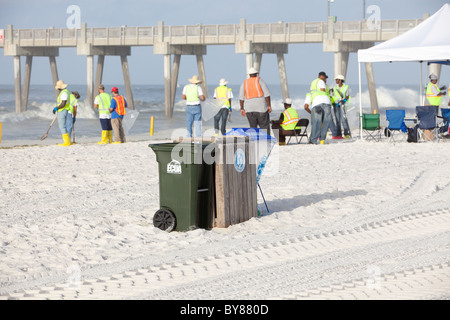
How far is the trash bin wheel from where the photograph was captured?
8070 mm

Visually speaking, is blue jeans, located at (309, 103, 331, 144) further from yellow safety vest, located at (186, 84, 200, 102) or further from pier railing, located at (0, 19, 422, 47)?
pier railing, located at (0, 19, 422, 47)

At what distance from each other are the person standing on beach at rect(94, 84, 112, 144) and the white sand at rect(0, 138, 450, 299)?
4736 mm

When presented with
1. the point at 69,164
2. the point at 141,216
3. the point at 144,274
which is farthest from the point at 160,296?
the point at 69,164

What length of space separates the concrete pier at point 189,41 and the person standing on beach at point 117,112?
1715cm

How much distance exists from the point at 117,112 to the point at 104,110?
0.30 metres

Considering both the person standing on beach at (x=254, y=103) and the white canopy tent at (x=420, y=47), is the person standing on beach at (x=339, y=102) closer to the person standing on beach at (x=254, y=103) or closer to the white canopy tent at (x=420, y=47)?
the white canopy tent at (x=420, y=47)

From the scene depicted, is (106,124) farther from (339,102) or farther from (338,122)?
(338,122)

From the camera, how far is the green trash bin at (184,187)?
782 cm

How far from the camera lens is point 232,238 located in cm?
780

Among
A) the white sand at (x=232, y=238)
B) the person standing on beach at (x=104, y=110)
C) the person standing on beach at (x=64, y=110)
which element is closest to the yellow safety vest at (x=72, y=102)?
the person standing on beach at (x=64, y=110)

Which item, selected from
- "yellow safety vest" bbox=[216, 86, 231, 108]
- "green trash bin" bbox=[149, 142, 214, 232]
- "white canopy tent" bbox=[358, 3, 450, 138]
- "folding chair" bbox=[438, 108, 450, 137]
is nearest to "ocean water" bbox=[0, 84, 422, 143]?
"yellow safety vest" bbox=[216, 86, 231, 108]

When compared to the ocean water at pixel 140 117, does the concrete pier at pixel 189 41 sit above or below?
above

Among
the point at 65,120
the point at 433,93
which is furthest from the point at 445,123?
the point at 65,120
